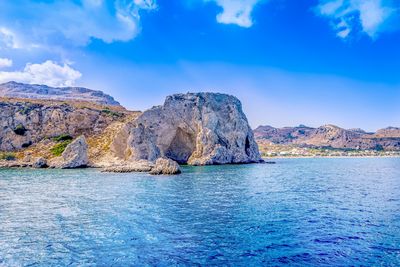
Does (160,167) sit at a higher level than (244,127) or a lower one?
lower

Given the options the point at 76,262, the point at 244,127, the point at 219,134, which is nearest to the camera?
the point at 76,262

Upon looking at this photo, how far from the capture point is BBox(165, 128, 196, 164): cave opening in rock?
115869 millimetres

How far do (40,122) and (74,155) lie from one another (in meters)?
38.6

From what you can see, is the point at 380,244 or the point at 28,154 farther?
the point at 28,154

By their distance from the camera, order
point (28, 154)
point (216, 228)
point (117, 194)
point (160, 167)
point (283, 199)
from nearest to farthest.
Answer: point (216, 228) → point (283, 199) → point (117, 194) → point (160, 167) → point (28, 154)

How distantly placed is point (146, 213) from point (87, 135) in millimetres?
93336

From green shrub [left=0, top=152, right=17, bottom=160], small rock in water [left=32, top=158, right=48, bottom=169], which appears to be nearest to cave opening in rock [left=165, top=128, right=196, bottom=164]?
small rock in water [left=32, top=158, right=48, bottom=169]

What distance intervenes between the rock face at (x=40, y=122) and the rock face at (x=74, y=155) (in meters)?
27.4

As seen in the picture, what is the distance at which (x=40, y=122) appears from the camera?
119188mm

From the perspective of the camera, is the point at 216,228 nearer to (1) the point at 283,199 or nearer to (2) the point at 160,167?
(1) the point at 283,199

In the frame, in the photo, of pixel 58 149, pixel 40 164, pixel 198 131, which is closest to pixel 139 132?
pixel 198 131

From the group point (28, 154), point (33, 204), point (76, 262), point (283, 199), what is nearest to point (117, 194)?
point (33, 204)

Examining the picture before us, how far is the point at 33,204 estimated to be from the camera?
34156mm

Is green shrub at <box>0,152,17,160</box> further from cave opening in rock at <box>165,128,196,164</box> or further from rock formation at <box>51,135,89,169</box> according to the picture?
cave opening in rock at <box>165,128,196,164</box>
